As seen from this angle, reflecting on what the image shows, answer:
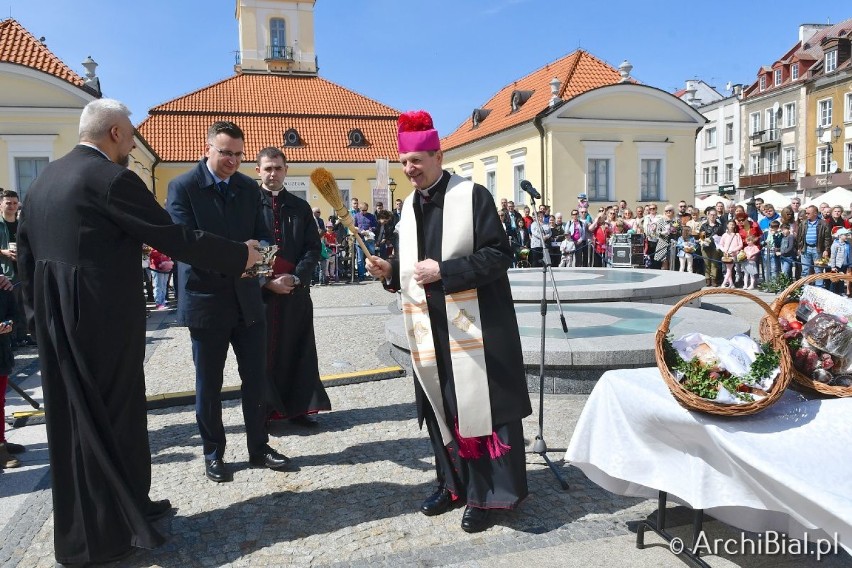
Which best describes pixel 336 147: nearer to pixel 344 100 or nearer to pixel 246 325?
pixel 344 100

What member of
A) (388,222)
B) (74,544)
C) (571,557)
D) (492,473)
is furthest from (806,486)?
(388,222)

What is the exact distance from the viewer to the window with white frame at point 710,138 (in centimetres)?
5531

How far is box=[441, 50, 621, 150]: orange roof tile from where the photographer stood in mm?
28434

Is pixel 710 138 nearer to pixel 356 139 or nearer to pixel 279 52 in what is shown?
pixel 356 139

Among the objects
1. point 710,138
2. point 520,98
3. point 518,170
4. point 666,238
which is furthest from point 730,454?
point 710,138

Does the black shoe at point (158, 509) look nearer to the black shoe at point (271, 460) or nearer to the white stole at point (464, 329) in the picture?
the black shoe at point (271, 460)

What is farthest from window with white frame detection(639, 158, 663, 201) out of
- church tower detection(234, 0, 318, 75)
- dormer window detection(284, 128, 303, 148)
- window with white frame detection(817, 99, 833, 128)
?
church tower detection(234, 0, 318, 75)

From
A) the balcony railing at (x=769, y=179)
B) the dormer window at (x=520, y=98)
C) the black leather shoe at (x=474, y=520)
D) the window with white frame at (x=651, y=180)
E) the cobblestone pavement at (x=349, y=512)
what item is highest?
the dormer window at (x=520, y=98)

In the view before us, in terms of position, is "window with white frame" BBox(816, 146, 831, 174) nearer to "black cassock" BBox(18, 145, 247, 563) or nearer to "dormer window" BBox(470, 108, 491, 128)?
"dormer window" BBox(470, 108, 491, 128)

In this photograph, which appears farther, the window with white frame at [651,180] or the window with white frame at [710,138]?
the window with white frame at [710,138]

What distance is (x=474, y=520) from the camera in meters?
3.36

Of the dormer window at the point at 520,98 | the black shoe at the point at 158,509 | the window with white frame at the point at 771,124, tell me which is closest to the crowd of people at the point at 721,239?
the black shoe at the point at 158,509

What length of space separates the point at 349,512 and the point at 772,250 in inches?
576

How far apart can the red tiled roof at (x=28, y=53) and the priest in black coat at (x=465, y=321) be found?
80.2 ft
